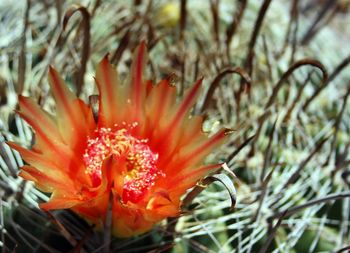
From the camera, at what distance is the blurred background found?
4.01 feet

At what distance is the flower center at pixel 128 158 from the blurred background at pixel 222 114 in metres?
0.09

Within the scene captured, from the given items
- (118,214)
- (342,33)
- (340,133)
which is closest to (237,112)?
(340,133)

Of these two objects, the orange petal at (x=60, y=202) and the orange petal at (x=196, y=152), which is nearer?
the orange petal at (x=60, y=202)

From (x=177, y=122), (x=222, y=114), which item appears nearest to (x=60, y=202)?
(x=177, y=122)

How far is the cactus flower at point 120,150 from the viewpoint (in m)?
1.07

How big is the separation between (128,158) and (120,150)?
24 mm

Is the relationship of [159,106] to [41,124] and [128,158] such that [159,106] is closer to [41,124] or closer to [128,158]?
[128,158]

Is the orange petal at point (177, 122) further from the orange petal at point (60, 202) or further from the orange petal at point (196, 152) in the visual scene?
the orange petal at point (60, 202)

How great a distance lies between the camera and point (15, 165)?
4.24ft

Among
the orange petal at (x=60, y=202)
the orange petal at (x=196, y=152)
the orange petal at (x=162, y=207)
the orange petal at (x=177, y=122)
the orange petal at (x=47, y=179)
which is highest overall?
the orange petal at (x=177, y=122)

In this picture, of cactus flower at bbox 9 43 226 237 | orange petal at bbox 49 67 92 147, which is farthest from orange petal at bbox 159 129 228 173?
orange petal at bbox 49 67 92 147

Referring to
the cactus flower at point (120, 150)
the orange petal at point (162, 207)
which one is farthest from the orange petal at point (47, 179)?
the orange petal at point (162, 207)

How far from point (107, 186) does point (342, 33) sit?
2078 mm

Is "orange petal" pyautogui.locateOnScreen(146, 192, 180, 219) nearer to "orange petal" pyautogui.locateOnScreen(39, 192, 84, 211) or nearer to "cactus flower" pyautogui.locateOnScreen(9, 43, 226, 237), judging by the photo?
"cactus flower" pyautogui.locateOnScreen(9, 43, 226, 237)
